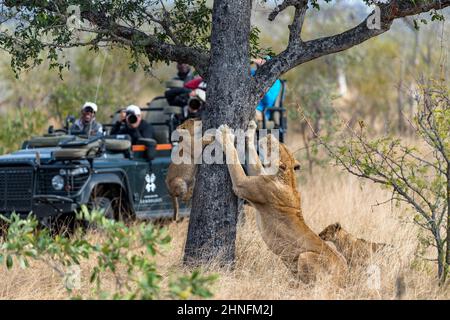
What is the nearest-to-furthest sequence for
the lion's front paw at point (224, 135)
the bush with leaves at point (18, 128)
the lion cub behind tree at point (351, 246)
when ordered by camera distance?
the lion's front paw at point (224, 135), the lion cub behind tree at point (351, 246), the bush with leaves at point (18, 128)

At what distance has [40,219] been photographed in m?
9.66

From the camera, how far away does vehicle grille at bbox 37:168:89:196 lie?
9.61 meters

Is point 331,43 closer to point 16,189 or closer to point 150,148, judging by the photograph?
point 150,148

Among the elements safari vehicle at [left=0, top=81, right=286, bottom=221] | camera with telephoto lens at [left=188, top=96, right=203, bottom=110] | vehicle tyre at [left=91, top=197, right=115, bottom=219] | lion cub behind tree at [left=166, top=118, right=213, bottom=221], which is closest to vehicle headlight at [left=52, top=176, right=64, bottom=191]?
safari vehicle at [left=0, top=81, right=286, bottom=221]

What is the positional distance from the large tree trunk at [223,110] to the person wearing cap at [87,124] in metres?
4.12

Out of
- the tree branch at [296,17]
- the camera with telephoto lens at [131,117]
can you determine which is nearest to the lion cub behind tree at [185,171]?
the tree branch at [296,17]

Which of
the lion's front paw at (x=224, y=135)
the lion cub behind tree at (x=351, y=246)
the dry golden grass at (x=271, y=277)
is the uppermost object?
the lion's front paw at (x=224, y=135)

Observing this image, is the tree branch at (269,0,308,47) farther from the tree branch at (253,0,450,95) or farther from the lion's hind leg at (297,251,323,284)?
the lion's hind leg at (297,251,323,284)

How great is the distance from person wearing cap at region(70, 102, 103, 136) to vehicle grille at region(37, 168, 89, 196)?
4.26 feet

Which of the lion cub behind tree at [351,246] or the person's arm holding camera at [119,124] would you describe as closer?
the lion cub behind tree at [351,246]

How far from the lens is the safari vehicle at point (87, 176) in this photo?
9.61m

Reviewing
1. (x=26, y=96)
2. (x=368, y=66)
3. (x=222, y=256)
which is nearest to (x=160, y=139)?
(x=222, y=256)

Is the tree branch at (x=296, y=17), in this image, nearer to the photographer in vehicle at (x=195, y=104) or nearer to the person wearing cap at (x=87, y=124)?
the photographer in vehicle at (x=195, y=104)
